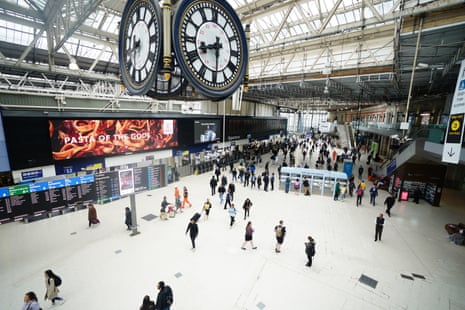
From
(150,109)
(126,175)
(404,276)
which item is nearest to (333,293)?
(404,276)

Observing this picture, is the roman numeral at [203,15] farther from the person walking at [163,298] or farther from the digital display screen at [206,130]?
the digital display screen at [206,130]

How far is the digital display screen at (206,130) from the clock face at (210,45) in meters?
11.0

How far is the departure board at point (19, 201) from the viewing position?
6.95 meters

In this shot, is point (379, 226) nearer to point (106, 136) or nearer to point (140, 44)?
point (140, 44)

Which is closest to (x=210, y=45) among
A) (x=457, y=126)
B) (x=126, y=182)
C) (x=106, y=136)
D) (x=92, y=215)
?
(x=457, y=126)

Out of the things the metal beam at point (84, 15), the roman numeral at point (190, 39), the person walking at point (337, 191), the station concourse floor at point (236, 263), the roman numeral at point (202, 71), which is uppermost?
the metal beam at point (84, 15)

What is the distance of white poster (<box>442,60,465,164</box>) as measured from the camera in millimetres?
4367

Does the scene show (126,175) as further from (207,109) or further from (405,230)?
(207,109)

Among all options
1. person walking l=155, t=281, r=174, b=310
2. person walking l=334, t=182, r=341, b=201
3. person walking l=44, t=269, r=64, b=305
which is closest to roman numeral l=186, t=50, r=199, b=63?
person walking l=155, t=281, r=174, b=310

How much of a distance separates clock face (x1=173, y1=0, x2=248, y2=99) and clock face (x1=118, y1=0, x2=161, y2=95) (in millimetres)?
183

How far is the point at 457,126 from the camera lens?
4.46 metres

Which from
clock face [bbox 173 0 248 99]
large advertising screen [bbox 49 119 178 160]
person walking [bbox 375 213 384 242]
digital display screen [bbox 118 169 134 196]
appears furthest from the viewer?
person walking [bbox 375 213 384 242]

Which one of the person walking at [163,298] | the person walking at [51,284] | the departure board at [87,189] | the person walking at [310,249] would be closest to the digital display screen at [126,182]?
the departure board at [87,189]

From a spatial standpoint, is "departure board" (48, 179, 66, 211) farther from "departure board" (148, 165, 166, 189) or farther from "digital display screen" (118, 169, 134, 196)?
"digital display screen" (118, 169, 134, 196)
